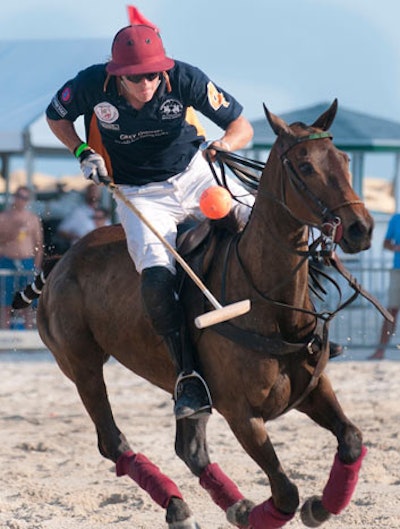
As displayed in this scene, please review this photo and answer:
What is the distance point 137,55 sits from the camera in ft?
18.0

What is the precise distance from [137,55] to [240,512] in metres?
2.26

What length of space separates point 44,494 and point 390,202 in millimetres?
16528

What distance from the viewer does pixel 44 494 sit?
684cm

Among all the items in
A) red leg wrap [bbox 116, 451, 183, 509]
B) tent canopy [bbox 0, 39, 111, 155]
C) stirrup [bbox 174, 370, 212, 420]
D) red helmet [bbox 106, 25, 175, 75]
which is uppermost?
tent canopy [bbox 0, 39, 111, 155]

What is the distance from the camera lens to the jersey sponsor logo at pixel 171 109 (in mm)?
5762

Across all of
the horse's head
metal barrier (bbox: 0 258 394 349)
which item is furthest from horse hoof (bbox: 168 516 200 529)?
metal barrier (bbox: 0 258 394 349)

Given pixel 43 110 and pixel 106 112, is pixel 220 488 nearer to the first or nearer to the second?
pixel 106 112

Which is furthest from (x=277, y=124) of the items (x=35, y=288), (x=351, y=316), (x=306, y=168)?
(x=351, y=316)

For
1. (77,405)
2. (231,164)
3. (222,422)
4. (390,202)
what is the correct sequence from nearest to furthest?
1. (231,164)
2. (222,422)
3. (77,405)
4. (390,202)

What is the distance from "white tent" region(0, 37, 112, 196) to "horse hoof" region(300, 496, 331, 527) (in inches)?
307

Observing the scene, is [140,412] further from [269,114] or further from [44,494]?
[269,114]

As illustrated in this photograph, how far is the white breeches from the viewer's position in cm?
575

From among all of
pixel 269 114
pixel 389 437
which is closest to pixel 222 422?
pixel 389 437

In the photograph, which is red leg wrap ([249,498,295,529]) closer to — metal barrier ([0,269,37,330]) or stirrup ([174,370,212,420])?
stirrup ([174,370,212,420])
